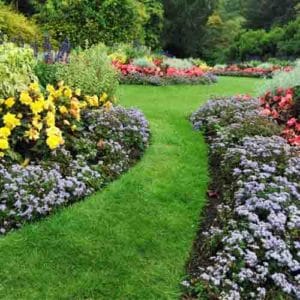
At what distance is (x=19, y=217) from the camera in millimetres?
4438

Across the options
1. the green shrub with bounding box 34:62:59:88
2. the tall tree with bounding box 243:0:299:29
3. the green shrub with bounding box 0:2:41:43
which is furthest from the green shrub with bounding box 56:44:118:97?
the tall tree with bounding box 243:0:299:29

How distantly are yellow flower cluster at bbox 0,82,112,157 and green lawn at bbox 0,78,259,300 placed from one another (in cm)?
88

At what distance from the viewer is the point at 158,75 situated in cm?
1258

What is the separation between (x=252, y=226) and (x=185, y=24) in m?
33.6

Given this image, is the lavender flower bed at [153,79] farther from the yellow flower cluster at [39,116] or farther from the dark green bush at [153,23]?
the dark green bush at [153,23]

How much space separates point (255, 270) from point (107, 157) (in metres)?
2.32

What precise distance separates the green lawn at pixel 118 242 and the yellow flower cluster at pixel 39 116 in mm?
876

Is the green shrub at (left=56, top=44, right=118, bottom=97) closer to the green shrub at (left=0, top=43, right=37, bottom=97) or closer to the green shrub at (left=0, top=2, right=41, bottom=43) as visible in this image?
the green shrub at (left=0, top=43, right=37, bottom=97)

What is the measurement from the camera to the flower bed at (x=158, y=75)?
39.7 ft

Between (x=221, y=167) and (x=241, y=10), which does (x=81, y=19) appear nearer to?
(x=221, y=167)

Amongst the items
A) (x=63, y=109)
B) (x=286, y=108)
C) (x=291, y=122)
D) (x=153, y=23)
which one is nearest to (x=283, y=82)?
(x=286, y=108)

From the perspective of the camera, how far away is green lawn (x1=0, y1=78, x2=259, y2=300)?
379 centimetres

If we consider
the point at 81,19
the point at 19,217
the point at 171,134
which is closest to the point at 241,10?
the point at 81,19

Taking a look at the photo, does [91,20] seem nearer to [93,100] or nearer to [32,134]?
[93,100]
